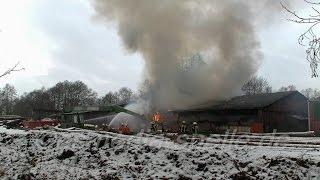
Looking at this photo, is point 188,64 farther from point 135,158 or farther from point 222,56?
point 135,158

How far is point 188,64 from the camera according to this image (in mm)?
43406

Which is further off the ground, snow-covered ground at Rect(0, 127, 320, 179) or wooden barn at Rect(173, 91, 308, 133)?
wooden barn at Rect(173, 91, 308, 133)

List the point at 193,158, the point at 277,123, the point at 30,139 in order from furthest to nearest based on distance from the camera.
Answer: the point at 277,123
the point at 30,139
the point at 193,158

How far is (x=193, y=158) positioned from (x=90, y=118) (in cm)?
3606

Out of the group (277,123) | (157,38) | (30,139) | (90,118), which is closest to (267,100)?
(277,123)

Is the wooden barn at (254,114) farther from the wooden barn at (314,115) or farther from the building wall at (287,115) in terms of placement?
the wooden barn at (314,115)

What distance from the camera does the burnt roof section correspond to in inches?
1549

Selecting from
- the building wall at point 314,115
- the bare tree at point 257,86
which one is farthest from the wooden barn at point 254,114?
the bare tree at point 257,86

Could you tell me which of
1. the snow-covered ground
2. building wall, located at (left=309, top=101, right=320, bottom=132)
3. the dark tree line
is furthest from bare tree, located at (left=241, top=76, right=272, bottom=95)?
the snow-covered ground

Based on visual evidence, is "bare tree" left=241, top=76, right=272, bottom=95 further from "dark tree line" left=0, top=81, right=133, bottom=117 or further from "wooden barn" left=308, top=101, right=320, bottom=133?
"wooden barn" left=308, top=101, right=320, bottom=133

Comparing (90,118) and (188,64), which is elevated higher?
(188,64)

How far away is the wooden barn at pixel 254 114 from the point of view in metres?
38.7

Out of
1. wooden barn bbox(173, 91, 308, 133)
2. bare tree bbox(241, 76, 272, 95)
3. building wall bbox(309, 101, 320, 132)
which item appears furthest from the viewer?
bare tree bbox(241, 76, 272, 95)

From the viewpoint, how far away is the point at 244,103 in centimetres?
4075
